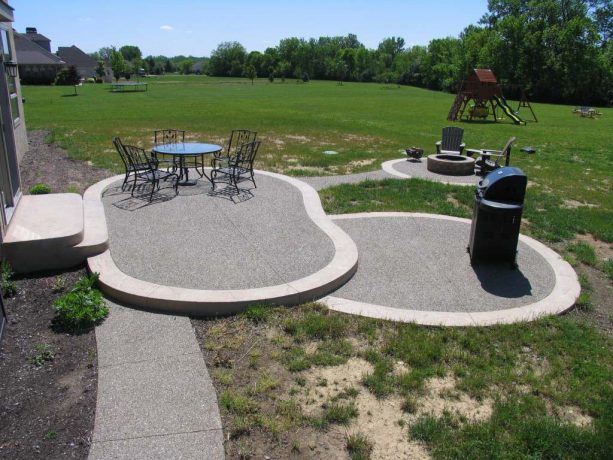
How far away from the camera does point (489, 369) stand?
14.8ft

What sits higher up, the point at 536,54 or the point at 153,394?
the point at 536,54

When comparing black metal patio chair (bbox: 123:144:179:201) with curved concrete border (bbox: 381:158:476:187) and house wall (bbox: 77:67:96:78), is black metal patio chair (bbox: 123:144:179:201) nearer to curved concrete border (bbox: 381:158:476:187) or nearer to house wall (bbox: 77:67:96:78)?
curved concrete border (bbox: 381:158:476:187)

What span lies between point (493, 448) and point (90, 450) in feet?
8.99

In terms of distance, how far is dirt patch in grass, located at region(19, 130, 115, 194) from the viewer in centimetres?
1093

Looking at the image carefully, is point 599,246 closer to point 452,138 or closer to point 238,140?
point 452,138

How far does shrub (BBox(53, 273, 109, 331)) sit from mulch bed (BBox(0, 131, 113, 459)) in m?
0.13

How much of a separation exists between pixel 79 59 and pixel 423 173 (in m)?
99.6

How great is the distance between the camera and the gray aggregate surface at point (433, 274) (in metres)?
5.97

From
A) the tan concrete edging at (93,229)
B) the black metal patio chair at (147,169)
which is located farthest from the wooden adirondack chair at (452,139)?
the tan concrete edging at (93,229)

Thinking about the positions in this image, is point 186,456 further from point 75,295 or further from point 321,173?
point 321,173

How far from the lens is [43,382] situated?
163 inches

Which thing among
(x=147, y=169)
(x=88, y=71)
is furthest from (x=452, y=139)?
(x=88, y=71)

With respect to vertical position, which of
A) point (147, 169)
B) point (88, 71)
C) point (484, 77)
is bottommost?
point (147, 169)

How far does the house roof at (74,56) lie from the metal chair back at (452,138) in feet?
314
